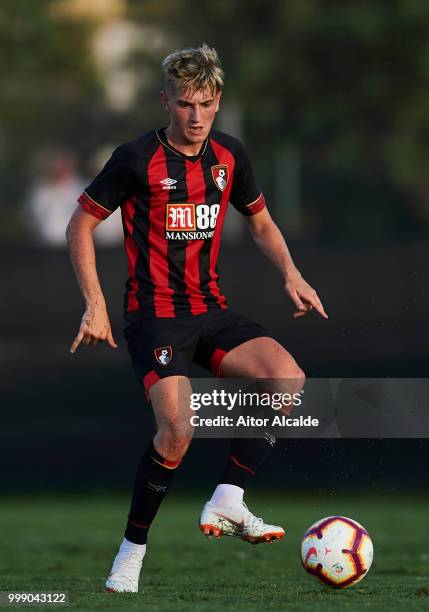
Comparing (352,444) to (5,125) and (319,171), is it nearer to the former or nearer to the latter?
(319,171)

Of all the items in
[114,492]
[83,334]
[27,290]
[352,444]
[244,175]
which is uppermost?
[244,175]

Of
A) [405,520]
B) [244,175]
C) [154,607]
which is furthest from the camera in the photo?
[405,520]

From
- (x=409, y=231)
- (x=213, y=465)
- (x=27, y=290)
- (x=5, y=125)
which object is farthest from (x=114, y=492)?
(x=5, y=125)

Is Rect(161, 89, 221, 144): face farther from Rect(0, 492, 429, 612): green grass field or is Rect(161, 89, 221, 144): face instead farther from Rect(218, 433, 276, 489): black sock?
Rect(0, 492, 429, 612): green grass field

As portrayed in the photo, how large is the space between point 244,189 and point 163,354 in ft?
3.32

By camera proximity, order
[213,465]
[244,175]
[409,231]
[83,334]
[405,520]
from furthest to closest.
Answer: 1. [409,231]
2. [213,465]
3. [405,520]
4. [244,175]
5. [83,334]

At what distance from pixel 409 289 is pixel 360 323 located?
1.62 ft

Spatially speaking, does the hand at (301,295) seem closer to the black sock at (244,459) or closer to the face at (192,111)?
the black sock at (244,459)

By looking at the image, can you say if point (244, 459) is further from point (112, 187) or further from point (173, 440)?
point (112, 187)

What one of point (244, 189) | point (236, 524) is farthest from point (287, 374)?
point (244, 189)

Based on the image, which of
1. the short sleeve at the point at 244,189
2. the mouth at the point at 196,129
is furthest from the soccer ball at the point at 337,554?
the mouth at the point at 196,129

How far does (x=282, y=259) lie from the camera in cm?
A: 746

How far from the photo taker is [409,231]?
16.4 meters

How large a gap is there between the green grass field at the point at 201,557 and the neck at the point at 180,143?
6.80 feet
